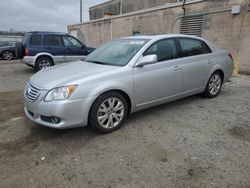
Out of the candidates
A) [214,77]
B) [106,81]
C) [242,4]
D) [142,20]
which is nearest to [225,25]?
[242,4]

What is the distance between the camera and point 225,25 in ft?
28.1

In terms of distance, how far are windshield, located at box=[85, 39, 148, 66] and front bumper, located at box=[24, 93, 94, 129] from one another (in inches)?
39.5

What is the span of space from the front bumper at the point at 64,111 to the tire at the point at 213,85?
3.05 m

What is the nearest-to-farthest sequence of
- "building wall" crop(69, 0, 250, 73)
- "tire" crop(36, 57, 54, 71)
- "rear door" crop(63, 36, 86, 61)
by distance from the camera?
"building wall" crop(69, 0, 250, 73), "tire" crop(36, 57, 54, 71), "rear door" crop(63, 36, 86, 61)

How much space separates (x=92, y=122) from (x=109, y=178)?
38.1 inches

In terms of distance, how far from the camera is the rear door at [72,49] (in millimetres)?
8812

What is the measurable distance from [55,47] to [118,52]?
564cm

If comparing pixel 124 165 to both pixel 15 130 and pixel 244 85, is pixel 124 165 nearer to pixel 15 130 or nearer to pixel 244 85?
pixel 15 130

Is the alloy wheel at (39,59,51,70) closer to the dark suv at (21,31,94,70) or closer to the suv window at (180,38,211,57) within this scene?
the dark suv at (21,31,94,70)

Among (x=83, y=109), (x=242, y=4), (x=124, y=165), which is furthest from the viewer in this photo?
(x=242, y=4)

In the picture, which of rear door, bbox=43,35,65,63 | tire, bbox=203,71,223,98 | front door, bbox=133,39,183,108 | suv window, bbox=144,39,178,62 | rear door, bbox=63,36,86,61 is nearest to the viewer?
front door, bbox=133,39,183,108

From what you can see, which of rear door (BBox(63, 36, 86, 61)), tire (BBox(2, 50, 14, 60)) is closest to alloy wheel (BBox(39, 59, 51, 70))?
rear door (BBox(63, 36, 86, 61))

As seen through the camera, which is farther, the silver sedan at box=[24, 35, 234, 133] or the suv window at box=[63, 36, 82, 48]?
the suv window at box=[63, 36, 82, 48]

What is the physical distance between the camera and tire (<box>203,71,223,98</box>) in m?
4.74
